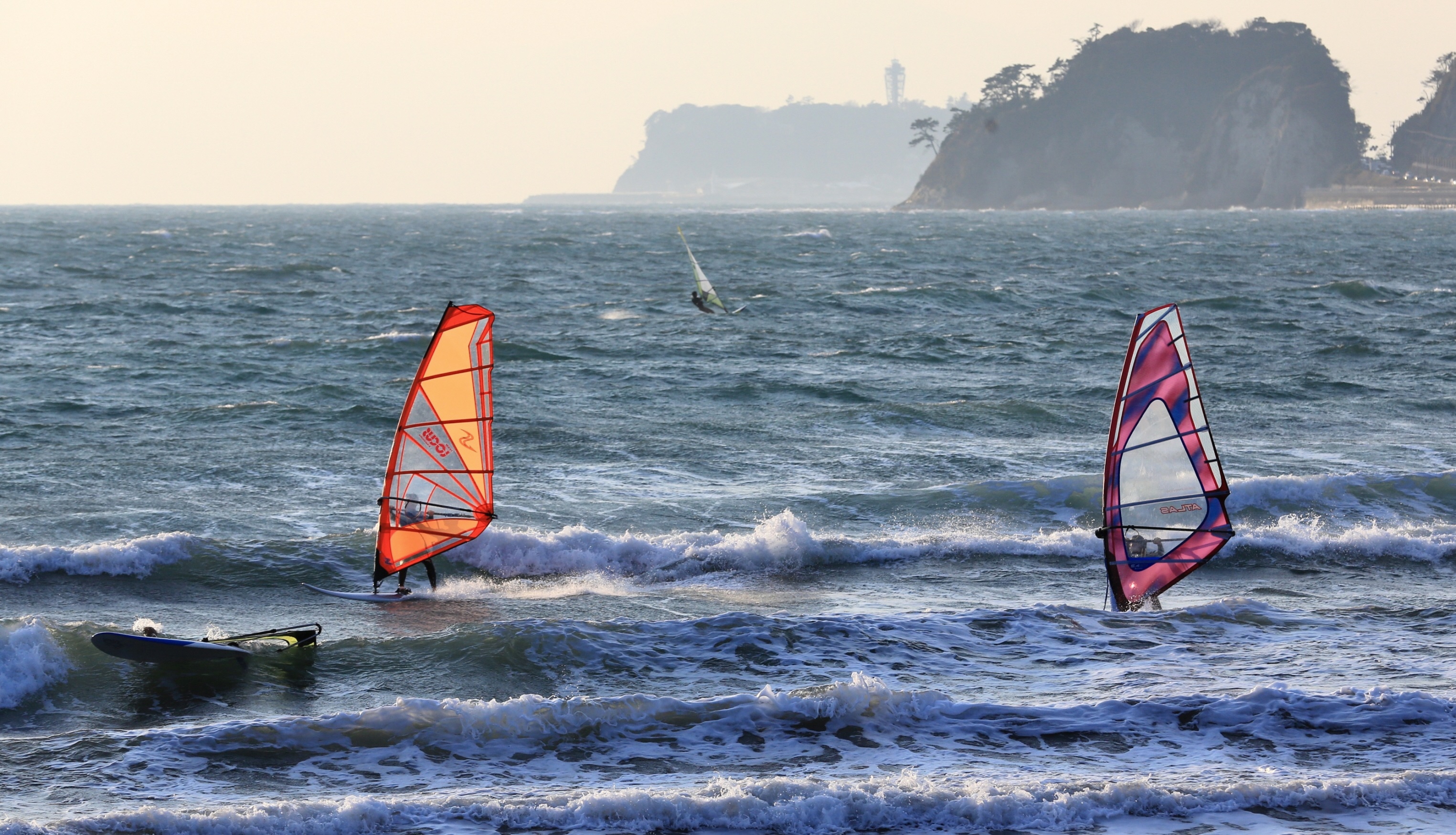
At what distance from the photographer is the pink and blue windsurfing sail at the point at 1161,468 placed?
934cm

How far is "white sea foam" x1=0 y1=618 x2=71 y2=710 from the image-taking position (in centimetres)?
868

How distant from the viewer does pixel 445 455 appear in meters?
11.0

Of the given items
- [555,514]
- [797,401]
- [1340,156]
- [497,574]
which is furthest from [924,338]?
[1340,156]

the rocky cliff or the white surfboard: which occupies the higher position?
the rocky cliff

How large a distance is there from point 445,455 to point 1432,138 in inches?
7331

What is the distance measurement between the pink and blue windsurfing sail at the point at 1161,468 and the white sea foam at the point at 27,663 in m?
7.58

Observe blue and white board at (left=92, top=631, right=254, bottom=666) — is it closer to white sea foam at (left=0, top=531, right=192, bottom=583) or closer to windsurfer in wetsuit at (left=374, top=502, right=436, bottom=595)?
windsurfer in wetsuit at (left=374, top=502, right=436, bottom=595)

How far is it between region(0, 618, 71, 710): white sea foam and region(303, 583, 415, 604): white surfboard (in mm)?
2499

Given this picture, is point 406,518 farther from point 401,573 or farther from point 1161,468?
point 1161,468

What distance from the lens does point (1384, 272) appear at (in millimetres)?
46406

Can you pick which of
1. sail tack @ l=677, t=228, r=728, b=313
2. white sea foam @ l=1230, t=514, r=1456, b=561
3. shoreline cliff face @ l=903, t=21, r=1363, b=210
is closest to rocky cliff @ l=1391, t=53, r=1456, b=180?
shoreline cliff face @ l=903, t=21, r=1363, b=210

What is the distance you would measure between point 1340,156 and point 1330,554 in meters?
178

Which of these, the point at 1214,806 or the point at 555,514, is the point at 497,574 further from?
the point at 1214,806

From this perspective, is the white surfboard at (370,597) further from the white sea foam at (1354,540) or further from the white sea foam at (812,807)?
the white sea foam at (1354,540)
